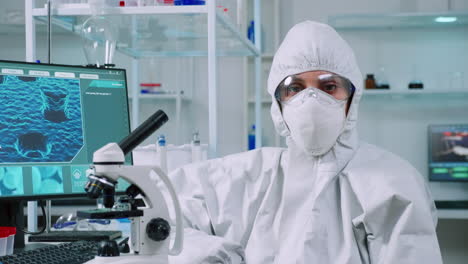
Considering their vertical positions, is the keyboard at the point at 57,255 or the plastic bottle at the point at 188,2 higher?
the plastic bottle at the point at 188,2

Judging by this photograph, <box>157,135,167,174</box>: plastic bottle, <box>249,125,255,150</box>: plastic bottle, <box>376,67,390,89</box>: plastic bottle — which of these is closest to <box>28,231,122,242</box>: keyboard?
<box>157,135,167,174</box>: plastic bottle

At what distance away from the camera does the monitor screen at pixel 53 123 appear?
147 cm

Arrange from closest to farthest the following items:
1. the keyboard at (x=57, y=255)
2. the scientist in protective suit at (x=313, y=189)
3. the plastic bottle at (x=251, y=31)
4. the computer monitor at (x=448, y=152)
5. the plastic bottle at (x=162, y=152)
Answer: the keyboard at (x=57, y=255) < the scientist in protective suit at (x=313, y=189) < the plastic bottle at (x=162, y=152) < the plastic bottle at (x=251, y=31) < the computer monitor at (x=448, y=152)

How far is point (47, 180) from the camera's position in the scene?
1509mm

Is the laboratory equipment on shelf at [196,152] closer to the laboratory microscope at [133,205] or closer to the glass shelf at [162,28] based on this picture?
the glass shelf at [162,28]

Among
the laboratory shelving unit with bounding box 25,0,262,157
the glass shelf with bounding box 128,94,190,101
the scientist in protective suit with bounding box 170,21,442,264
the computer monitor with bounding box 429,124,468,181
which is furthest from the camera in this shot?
the glass shelf with bounding box 128,94,190,101

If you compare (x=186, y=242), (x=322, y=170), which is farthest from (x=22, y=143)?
(x=322, y=170)

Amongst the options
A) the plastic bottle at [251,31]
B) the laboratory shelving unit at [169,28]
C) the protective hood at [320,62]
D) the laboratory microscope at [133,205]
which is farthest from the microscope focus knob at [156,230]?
the plastic bottle at [251,31]

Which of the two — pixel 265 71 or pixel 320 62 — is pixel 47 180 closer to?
A: pixel 320 62

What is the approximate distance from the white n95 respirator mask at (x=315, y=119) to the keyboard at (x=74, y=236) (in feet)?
1.81

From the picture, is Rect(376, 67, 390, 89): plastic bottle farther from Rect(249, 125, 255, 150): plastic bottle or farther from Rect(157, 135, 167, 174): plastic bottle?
Rect(157, 135, 167, 174): plastic bottle

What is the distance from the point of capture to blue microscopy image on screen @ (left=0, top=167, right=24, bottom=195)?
1.44 m

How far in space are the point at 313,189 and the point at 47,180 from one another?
0.67m

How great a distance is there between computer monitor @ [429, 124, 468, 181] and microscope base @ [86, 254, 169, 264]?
3.18 meters
